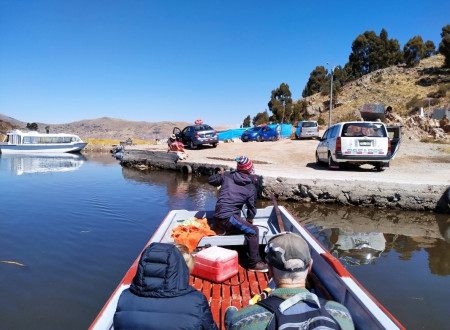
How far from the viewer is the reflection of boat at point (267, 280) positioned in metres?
Answer: 2.53

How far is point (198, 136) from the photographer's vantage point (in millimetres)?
25375

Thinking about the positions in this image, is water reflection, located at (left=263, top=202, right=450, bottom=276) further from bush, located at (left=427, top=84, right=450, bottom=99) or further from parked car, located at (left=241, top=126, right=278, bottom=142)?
bush, located at (left=427, top=84, right=450, bottom=99)

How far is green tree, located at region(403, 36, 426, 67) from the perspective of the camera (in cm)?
5741

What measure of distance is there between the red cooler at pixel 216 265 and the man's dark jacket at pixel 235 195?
0.76m

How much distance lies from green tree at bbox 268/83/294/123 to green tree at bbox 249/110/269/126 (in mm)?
1014

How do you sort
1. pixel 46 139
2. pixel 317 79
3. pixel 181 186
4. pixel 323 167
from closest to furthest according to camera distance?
pixel 181 186, pixel 323 167, pixel 46 139, pixel 317 79

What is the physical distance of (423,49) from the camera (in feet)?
196

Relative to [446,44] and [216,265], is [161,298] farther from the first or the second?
[446,44]

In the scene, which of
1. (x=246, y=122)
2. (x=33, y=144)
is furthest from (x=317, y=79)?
(x=33, y=144)

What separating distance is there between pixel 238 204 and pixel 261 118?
51.0 metres

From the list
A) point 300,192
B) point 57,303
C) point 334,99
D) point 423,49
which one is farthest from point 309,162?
point 423,49

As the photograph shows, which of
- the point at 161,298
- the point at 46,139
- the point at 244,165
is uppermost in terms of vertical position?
the point at 46,139

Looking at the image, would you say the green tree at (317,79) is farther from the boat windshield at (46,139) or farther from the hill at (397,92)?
the boat windshield at (46,139)

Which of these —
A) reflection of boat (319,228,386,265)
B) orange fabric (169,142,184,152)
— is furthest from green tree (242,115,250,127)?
reflection of boat (319,228,386,265)
